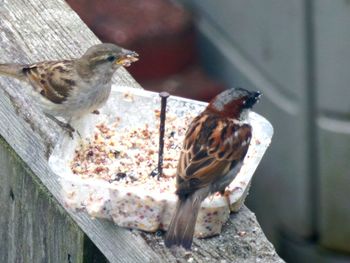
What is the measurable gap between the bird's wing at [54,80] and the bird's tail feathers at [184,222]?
91cm

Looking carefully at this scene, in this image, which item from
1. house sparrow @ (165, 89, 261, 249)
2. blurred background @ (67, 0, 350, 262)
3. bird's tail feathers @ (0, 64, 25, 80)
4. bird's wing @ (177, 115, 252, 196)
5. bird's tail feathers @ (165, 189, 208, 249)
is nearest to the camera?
bird's tail feathers @ (165, 189, 208, 249)

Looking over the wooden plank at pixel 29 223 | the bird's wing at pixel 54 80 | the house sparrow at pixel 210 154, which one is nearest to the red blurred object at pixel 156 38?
the bird's wing at pixel 54 80

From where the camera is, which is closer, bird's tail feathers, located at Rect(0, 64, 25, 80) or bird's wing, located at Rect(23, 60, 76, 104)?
bird's tail feathers, located at Rect(0, 64, 25, 80)

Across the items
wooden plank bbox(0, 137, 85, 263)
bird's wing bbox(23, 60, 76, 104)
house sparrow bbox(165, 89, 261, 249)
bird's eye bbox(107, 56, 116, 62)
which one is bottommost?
wooden plank bbox(0, 137, 85, 263)

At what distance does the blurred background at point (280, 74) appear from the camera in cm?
560

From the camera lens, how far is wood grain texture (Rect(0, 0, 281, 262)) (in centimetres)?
241

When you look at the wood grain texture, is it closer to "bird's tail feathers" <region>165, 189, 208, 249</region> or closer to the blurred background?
"bird's tail feathers" <region>165, 189, 208, 249</region>

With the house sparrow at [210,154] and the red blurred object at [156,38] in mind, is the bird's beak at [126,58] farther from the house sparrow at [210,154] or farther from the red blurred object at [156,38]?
the red blurred object at [156,38]

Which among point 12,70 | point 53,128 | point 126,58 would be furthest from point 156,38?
point 53,128

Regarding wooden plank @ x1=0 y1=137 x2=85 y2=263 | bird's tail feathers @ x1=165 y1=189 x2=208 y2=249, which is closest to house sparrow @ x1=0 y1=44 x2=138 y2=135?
wooden plank @ x1=0 y1=137 x2=85 y2=263

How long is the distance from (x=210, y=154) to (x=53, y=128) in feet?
1.55

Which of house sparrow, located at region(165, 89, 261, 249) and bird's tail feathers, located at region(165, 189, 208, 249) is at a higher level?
house sparrow, located at region(165, 89, 261, 249)

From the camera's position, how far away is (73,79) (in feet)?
12.4

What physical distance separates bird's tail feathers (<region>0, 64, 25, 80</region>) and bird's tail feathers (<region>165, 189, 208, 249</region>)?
0.68m
